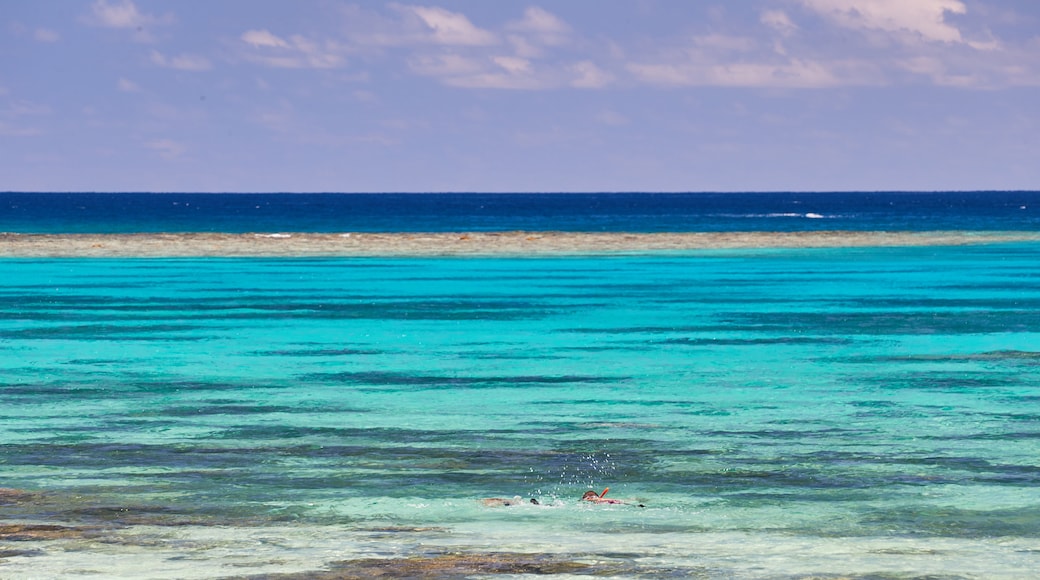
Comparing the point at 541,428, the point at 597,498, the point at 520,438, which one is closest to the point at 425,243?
the point at 541,428

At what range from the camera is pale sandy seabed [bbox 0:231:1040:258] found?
181 feet

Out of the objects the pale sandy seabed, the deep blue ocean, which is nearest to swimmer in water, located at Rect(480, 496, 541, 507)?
the deep blue ocean

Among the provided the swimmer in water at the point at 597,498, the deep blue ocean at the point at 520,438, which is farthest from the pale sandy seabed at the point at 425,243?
the swimmer in water at the point at 597,498

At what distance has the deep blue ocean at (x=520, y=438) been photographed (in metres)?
9.73

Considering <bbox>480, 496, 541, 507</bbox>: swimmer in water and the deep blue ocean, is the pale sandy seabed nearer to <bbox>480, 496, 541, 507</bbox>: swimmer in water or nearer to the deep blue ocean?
the deep blue ocean

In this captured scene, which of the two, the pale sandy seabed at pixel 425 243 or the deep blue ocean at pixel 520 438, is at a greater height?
the deep blue ocean at pixel 520 438

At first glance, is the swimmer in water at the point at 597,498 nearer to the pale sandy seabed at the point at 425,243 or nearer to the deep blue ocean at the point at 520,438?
the deep blue ocean at the point at 520,438

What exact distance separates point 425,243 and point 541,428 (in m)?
47.1

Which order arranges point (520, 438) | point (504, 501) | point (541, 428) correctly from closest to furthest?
point (504, 501), point (520, 438), point (541, 428)

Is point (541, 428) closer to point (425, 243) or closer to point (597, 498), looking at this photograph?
point (597, 498)

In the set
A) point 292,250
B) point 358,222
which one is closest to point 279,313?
point 292,250

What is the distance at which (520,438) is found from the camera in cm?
1459

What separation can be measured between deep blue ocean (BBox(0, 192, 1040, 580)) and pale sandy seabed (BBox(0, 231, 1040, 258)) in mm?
22523

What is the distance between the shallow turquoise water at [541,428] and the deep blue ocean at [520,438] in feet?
0.15
